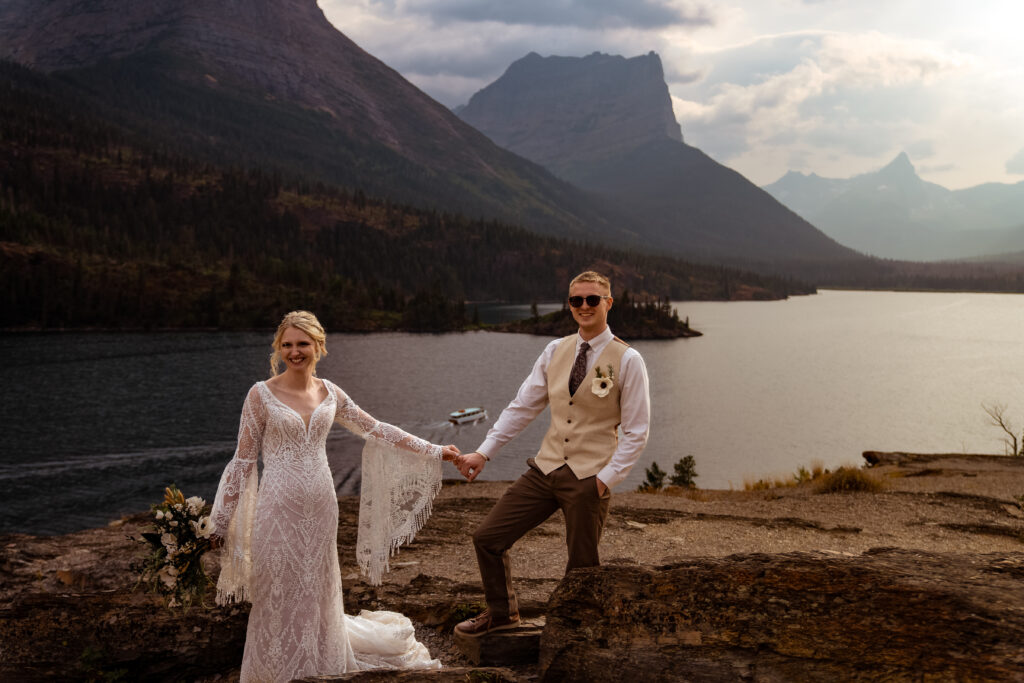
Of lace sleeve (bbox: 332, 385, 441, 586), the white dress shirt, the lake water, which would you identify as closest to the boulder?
lace sleeve (bbox: 332, 385, 441, 586)

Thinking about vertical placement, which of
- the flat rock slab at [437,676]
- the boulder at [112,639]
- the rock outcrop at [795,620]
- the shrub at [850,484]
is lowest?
the shrub at [850,484]

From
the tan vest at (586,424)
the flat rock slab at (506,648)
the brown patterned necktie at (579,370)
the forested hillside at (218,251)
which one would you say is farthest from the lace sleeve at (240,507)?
the forested hillside at (218,251)

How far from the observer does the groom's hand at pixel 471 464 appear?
548cm

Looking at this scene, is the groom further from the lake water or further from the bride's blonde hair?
the lake water

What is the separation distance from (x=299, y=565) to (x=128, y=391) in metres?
Result: 46.6

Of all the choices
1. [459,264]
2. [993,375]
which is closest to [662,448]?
[993,375]

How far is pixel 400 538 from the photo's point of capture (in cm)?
611

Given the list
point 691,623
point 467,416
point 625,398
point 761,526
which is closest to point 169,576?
point 625,398

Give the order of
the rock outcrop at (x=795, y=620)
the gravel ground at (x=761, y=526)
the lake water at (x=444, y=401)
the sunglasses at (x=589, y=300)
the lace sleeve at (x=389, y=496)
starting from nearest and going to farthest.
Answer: the rock outcrop at (x=795, y=620) → the sunglasses at (x=589, y=300) → the lace sleeve at (x=389, y=496) → the gravel ground at (x=761, y=526) → the lake water at (x=444, y=401)

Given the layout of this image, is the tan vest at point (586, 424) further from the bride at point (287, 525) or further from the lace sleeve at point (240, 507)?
the lace sleeve at point (240, 507)

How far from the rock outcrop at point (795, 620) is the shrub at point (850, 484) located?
13.3 meters

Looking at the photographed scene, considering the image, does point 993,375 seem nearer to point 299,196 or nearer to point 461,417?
point 461,417

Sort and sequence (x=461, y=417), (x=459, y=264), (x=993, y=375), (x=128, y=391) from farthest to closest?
(x=459, y=264), (x=993, y=375), (x=128, y=391), (x=461, y=417)

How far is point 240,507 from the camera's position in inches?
199
